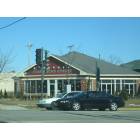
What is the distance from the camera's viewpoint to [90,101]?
30.8 meters

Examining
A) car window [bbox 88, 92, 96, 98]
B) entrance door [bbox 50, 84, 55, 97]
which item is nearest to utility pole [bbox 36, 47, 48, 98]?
entrance door [bbox 50, 84, 55, 97]

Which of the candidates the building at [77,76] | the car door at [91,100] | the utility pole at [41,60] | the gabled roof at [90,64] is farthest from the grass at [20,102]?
the car door at [91,100]

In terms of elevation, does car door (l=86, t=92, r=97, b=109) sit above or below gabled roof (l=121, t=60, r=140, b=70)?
below

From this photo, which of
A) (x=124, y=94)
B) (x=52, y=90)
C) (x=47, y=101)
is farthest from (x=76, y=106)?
(x=124, y=94)

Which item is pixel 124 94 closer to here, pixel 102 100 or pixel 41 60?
pixel 102 100

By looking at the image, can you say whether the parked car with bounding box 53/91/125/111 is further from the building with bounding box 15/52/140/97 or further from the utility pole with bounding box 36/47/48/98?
the utility pole with bounding box 36/47/48/98

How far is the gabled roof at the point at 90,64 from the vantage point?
3034cm

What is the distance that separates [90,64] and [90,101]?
7.31ft

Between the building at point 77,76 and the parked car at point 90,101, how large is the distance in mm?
415

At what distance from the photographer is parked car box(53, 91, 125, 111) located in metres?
30.5

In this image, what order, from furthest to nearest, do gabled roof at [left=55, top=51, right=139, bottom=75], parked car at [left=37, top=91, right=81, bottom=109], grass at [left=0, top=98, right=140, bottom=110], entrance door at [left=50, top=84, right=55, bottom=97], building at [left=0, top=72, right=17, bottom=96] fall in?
building at [left=0, top=72, right=17, bottom=96], entrance door at [left=50, top=84, right=55, bottom=97], grass at [left=0, top=98, right=140, bottom=110], parked car at [left=37, top=91, right=81, bottom=109], gabled roof at [left=55, top=51, right=139, bottom=75]

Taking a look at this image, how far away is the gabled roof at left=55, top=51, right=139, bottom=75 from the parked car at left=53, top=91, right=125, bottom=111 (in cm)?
→ 148
